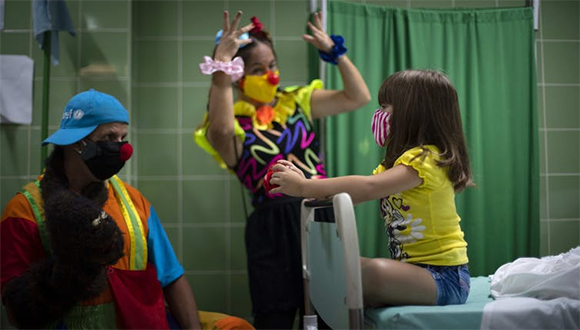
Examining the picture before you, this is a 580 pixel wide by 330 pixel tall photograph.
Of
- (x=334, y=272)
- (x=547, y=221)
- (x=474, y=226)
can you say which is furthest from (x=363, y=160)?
(x=334, y=272)

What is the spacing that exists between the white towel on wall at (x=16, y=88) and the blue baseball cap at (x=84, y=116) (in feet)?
1.07

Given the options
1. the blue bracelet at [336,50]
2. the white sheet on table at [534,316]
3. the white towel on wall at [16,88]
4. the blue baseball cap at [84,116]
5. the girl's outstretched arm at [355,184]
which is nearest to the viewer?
the white sheet on table at [534,316]

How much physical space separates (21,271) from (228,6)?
1488 millimetres

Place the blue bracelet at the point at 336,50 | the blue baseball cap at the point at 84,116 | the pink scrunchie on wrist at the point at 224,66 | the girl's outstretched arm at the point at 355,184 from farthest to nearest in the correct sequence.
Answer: the blue bracelet at the point at 336,50
the pink scrunchie on wrist at the point at 224,66
the blue baseball cap at the point at 84,116
the girl's outstretched arm at the point at 355,184

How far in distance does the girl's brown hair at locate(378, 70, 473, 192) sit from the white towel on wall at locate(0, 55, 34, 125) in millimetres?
1129

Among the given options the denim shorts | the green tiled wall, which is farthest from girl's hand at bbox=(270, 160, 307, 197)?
the green tiled wall

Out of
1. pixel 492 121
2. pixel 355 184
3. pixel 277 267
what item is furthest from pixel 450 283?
pixel 277 267

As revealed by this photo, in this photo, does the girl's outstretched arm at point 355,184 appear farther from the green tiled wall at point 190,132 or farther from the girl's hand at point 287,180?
the green tiled wall at point 190,132

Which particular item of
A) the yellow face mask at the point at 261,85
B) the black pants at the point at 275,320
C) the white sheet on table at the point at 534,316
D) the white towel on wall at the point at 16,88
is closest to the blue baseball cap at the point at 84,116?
the white towel on wall at the point at 16,88

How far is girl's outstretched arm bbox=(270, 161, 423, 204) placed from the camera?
1.15m

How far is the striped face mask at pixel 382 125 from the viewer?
120cm

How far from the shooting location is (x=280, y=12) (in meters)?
2.49

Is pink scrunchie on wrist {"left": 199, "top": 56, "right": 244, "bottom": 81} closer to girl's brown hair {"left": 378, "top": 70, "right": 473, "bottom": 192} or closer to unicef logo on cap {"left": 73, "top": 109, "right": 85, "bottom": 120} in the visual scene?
unicef logo on cap {"left": 73, "top": 109, "right": 85, "bottom": 120}

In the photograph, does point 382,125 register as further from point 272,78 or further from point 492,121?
point 272,78
